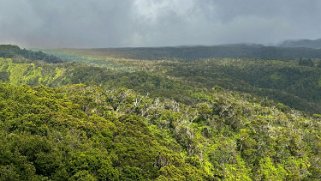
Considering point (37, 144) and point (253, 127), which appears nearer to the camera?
point (37, 144)

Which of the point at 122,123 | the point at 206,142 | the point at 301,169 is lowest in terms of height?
the point at 301,169

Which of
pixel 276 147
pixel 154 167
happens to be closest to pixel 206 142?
pixel 276 147

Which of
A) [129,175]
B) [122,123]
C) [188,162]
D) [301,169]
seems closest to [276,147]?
[301,169]

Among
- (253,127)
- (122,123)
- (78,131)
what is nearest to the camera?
(78,131)

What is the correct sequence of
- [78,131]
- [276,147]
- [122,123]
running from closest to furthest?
[78,131], [122,123], [276,147]

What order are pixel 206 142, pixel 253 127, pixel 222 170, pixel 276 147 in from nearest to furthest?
pixel 222 170 < pixel 206 142 < pixel 276 147 < pixel 253 127

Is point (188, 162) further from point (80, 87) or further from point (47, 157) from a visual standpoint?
point (80, 87)

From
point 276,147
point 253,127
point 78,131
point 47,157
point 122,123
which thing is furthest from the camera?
point 253,127

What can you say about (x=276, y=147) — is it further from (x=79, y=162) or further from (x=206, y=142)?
(x=79, y=162)

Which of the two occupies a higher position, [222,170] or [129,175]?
[129,175]
